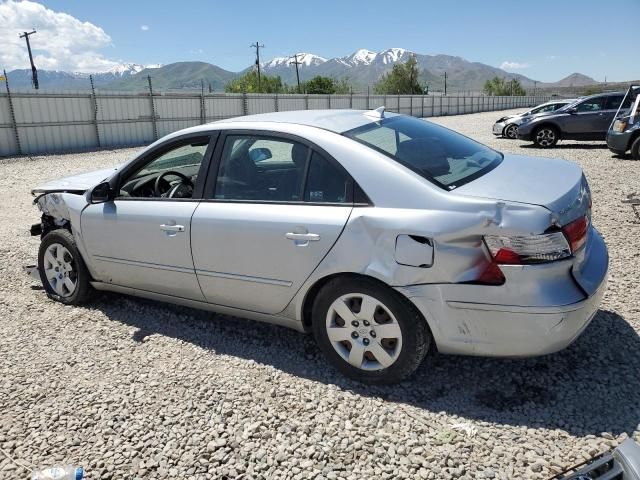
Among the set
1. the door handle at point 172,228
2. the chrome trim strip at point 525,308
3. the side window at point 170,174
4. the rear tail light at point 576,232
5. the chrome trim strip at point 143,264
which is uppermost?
the side window at point 170,174

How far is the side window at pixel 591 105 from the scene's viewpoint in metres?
15.0

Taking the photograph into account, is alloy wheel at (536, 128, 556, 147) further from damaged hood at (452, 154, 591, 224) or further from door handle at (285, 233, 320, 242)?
door handle at (285, 233, 320, 242)

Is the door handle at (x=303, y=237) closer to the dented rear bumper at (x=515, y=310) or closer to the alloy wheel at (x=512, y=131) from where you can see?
the dented rear bumper at (x=515, y=310)

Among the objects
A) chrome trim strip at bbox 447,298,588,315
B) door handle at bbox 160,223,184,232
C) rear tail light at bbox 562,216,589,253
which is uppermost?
rear tail light at bbox 562,216,589,253

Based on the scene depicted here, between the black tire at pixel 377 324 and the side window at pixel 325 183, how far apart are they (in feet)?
1.61

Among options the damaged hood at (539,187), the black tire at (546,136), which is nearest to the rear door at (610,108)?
the black tire at (546,136)

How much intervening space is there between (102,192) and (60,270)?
1032mm

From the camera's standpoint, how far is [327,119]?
3.44m

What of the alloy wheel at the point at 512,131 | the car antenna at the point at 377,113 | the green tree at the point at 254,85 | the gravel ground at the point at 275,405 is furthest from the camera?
the green tree at the point at 254,85

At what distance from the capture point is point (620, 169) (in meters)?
10.8

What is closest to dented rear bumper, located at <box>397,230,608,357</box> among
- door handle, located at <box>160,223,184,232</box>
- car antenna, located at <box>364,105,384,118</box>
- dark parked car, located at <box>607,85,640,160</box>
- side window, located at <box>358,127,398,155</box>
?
side window, located at <box>358,127,398,155</box>

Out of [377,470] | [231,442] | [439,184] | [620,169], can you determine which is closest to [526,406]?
[377,470]

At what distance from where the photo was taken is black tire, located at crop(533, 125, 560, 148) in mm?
15641

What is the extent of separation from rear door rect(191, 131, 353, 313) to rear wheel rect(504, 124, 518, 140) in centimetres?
1826
